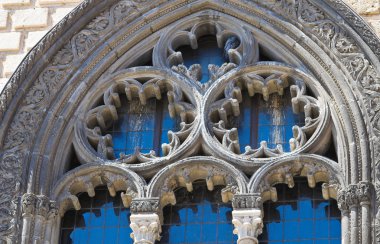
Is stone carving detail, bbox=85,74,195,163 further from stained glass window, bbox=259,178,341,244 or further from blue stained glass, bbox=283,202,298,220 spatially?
blue stained glass, bbox=283,202,298,220

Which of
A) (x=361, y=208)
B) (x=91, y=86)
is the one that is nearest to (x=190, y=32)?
(x=91, y=86)

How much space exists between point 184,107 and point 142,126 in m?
0.72

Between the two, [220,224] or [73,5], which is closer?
[220,224]

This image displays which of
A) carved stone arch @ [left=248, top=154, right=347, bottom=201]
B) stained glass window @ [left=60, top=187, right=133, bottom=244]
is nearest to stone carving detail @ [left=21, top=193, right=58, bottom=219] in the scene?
stained glass window @ [left=60, top=187, right=133, bottom=244]

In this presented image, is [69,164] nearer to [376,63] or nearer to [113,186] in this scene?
[113,186]

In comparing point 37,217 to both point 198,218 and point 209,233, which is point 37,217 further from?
point 209,233

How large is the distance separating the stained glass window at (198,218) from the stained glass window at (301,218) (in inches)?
21.5

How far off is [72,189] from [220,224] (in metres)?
2.11

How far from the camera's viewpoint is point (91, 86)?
2700 cm

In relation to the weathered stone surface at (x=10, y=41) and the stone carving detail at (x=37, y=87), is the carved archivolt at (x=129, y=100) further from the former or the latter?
the weathered stone surface at (x=10, y=41)

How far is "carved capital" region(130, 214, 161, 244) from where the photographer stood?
2555cm

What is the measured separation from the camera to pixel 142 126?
27.0m

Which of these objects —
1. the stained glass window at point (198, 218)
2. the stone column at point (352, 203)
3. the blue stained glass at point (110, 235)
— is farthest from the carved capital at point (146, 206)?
the stone column at point (352, 203)

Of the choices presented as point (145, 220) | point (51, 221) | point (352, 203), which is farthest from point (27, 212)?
point (352, 203)
